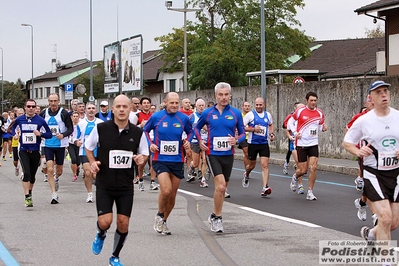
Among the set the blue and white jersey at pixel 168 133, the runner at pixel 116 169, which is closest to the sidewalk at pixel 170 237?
the runner at pixel 116 169

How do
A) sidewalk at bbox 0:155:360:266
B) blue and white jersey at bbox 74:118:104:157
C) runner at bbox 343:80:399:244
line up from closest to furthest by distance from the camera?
runner at bbox 343:80:399:244
sidewalk at bbox 0:155:360:266
blue and white jersey at bbox 74:118:104:157

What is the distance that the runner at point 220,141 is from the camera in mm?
10070

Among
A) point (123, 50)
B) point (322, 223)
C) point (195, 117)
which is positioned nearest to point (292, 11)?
point (123, 50)

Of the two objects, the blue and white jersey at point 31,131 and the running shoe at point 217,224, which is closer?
the running shoe at point 217,224

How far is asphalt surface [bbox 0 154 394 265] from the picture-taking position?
830 centimetres

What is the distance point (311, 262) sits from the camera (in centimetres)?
787

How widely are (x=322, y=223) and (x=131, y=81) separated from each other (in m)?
39.4

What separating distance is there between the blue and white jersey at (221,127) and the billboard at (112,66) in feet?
135

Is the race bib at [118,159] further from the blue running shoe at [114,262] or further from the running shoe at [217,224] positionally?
the running shoe at [217,224]

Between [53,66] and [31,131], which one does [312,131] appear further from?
[53,66]

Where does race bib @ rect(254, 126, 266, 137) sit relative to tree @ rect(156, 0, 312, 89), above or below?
below

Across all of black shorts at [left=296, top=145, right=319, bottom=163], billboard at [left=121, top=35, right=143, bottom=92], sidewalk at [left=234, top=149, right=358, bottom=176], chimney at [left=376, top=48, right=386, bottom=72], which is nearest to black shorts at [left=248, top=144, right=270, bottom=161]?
black shorts at [left=296, top=145, right=319, bottom=163]

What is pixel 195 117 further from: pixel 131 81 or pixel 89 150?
pixel 131 81

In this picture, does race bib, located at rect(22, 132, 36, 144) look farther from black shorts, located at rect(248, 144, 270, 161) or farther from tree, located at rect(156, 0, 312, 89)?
tree, located at rect(156, 0, 312, 89)
